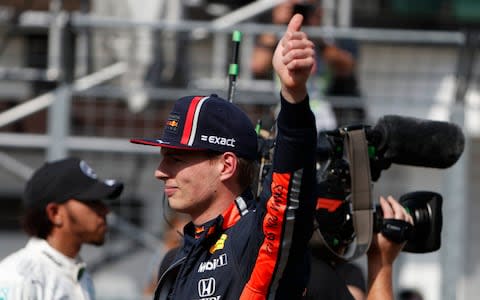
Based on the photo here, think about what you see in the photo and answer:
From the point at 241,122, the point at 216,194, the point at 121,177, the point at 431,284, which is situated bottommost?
the point at 431,284

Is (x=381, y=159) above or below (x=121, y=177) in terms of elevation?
above

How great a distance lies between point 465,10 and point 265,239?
838cm

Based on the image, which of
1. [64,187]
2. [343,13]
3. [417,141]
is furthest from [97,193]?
[343,13]

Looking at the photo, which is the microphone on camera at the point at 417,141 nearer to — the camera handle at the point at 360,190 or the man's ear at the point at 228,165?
the camera handle at the point at 360,190

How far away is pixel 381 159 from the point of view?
3.28 meters

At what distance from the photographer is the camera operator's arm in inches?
128

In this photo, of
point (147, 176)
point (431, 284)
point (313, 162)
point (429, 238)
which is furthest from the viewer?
point (147, 176)

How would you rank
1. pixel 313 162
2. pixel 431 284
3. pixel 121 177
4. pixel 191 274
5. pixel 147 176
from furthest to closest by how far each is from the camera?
pixel 147 176, pixel 121 177, pixel 431 284, pixel 191 274, pixel 313 162

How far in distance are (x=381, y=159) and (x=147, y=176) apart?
5368mm

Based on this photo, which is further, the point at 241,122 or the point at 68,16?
the point at 68,16

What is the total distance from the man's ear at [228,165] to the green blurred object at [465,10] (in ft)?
26.4

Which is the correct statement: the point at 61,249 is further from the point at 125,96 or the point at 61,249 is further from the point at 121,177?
the point at 121,177

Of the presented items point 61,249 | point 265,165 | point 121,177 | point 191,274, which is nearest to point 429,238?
point 265,165

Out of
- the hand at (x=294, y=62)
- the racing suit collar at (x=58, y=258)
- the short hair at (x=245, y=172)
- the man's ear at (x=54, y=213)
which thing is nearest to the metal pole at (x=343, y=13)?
the man's ear at (x=54, y=213)
